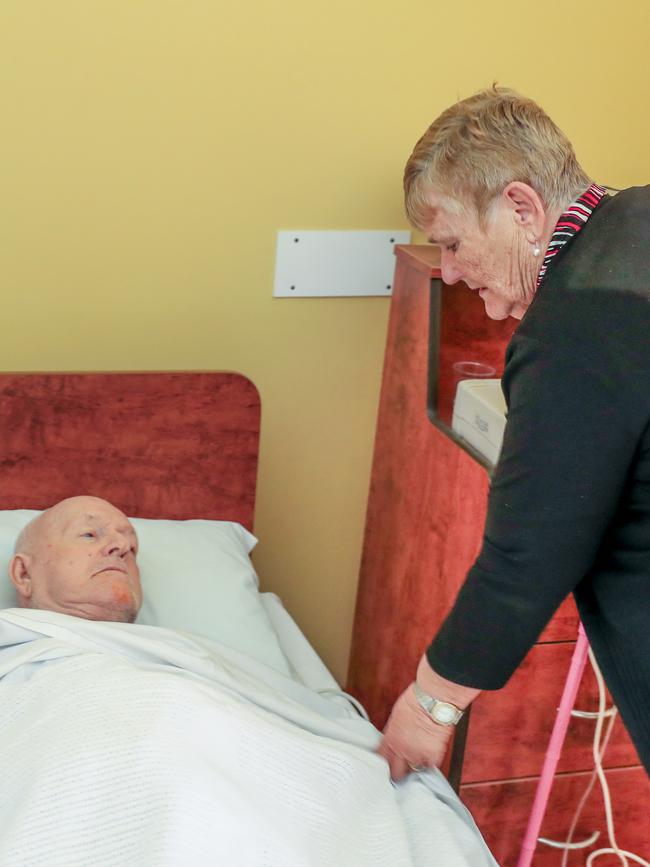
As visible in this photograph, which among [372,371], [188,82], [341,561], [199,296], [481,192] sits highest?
[188,82]

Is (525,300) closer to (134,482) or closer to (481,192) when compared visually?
(481,192)

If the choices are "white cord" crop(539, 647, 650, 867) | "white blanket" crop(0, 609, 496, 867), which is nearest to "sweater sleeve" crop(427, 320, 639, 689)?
"white blanket" crop(0, 609, 496, 867)

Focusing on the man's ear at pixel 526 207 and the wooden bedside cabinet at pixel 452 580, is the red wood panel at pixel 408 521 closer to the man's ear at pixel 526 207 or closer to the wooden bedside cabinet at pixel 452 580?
the wooden bedside cabinet at pixel 452 580

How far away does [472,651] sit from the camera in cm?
141

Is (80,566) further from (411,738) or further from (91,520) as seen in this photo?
(411,738)

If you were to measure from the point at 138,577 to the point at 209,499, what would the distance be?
12.5 inches

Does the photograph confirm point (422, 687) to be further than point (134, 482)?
No

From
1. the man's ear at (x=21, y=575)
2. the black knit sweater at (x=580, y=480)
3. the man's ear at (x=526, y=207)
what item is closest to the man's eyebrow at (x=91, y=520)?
the man's ear at (x=21, y=575)

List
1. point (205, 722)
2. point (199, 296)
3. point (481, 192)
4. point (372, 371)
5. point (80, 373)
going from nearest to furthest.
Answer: point (481, 192) → point (205, 722) → point (80, 373) → point (199, 296) → point (372, 371)

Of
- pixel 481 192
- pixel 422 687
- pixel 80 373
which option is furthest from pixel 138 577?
pixel 481 192

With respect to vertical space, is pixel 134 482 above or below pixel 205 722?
above

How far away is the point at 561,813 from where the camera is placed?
6.89 feet

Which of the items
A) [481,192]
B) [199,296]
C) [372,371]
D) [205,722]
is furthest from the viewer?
[372,371]

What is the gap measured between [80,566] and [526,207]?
0.96 meters
